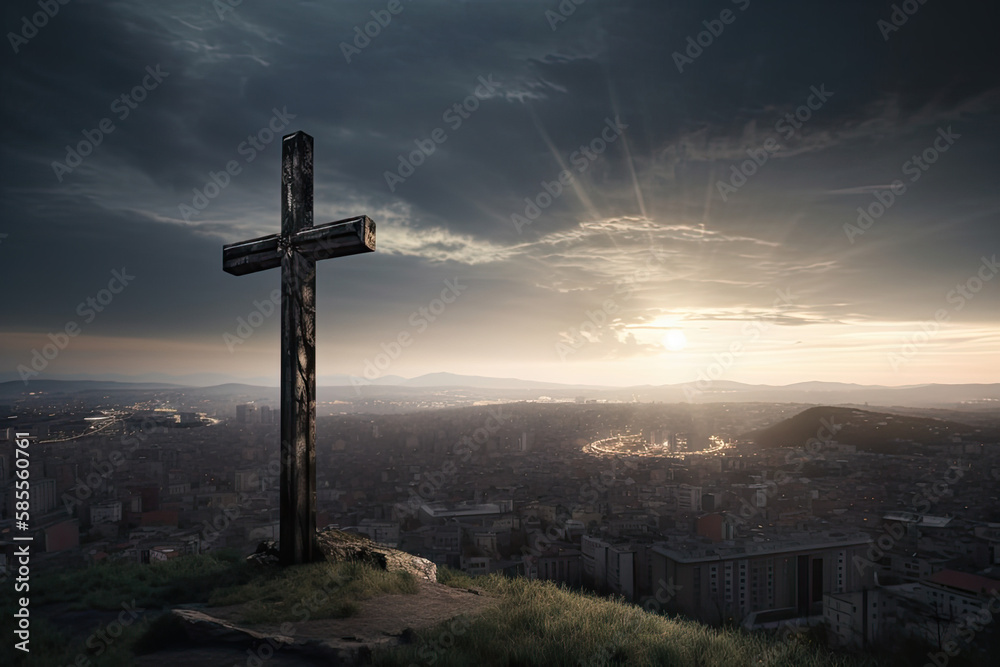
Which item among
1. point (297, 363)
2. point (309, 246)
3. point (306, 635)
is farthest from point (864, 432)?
point (306, 635)

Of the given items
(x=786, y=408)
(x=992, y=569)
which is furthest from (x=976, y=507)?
(x=786, y=408)

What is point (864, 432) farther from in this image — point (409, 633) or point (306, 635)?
point (306, 635)

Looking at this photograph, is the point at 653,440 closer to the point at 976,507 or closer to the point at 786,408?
the point at 786,408

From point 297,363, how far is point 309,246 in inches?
52.3

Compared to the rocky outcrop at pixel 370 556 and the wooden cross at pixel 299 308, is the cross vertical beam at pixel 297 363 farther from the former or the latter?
the rocky outcrop at pixel 370 556

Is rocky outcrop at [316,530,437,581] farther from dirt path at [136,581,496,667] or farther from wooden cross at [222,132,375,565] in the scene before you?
dirt path at [136,581,496,667]

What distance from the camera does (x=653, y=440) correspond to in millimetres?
45281

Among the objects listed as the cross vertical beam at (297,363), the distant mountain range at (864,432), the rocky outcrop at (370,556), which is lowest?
the distant mountain range at (864,432)

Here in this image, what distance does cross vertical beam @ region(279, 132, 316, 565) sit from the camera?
18.3ft

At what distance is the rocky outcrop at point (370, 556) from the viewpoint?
570 cm

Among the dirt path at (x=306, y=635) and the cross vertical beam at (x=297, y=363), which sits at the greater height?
the cross vertical beam at (x=297, y=363)

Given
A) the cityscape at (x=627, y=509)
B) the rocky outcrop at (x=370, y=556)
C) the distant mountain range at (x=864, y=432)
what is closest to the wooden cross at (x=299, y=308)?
the rocky outcrop at (x=370, y=556)

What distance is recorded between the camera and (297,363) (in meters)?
5.68

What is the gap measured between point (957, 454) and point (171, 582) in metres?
30.1
